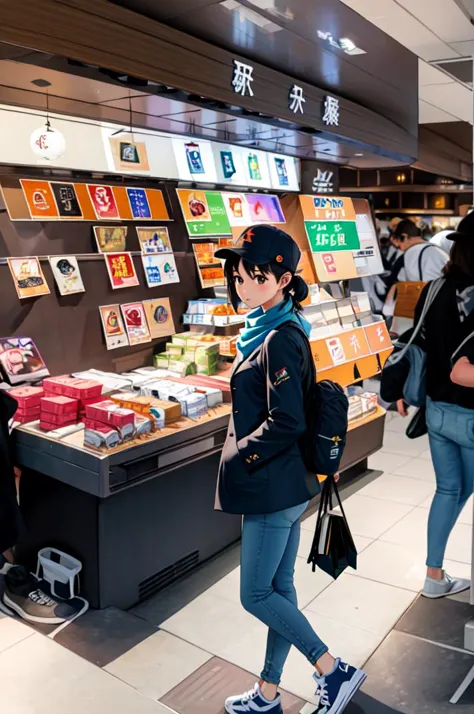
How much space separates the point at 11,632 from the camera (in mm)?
2916

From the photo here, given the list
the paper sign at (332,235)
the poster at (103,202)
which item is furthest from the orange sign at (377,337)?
the poster at (103,202)

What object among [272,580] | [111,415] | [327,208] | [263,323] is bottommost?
[272,580]

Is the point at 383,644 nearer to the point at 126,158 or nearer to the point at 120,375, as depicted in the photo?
the point at 120,375

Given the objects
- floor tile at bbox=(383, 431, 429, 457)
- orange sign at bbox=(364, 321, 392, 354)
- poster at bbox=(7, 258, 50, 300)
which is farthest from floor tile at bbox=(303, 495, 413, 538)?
poster at bbox=(7, 258, 50, 300)

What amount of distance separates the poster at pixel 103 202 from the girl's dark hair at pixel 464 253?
70.8 inches

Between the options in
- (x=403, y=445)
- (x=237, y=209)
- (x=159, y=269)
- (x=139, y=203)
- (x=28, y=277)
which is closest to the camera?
(x=28, y=277)

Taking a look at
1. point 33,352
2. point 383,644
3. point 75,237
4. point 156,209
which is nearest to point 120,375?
point 33,352

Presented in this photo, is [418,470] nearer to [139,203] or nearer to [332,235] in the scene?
[332,235]

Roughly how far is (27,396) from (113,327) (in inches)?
28.1

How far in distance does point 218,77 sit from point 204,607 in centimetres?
244

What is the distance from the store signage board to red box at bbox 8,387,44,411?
82cm

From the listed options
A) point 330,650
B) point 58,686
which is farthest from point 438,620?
point 58,686

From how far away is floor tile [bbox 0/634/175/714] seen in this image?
244 centimetres

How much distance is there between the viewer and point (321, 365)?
13.5 ft
